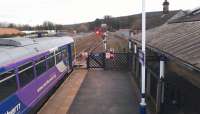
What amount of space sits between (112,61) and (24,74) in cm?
1109

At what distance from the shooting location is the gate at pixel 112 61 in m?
18.8

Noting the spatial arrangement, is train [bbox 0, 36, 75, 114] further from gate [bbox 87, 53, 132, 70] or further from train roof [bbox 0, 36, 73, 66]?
gate [bbox 87, 53, 132, 70]

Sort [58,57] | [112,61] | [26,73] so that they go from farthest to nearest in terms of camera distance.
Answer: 1. [112,61]
2. [58,57]
3. [26,73]

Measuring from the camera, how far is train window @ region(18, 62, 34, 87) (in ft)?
26.8

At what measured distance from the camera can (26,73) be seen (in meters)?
8.66

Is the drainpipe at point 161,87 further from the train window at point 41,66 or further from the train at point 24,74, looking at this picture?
the train window at point 41,66

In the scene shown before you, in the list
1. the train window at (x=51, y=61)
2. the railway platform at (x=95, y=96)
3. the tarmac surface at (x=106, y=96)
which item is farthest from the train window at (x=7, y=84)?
the train window at (x=51, y=61)

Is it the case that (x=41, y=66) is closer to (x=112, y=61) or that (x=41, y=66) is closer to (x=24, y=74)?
(x=24, y=74)

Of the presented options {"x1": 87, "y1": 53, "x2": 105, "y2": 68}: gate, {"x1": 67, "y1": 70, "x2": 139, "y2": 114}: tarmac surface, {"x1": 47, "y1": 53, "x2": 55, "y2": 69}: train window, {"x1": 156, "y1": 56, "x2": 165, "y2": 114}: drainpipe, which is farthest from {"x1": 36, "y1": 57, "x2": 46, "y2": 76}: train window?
{"x1": 87, "y1": 53, "x2": 105, "y2": 68}: gate

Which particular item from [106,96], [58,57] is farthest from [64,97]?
[58,57]

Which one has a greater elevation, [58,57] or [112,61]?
[58,57]

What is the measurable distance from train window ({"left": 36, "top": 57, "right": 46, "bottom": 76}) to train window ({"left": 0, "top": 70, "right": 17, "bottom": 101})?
229 cm

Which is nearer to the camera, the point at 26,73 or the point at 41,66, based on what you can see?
the point at 26,73

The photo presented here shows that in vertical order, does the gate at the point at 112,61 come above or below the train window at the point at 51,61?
below
